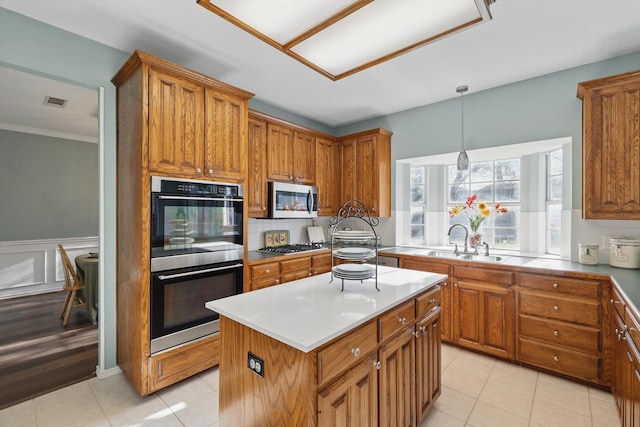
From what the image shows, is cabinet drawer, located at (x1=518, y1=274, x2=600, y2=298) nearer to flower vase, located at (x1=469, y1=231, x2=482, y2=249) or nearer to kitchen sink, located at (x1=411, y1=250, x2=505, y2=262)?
kitchen sink, located at (x1=411, y1=250, x2=505, y2=262)

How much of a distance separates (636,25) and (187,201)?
12.2 ft

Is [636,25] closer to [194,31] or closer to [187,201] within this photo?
[194,31]

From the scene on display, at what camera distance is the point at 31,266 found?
4918mm

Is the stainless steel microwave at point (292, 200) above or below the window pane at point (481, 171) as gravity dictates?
below

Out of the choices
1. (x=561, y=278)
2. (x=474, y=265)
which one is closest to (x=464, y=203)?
(x=474, y=265)

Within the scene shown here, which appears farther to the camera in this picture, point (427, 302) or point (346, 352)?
point (427, 302)

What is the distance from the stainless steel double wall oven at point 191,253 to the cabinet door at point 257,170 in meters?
0.57

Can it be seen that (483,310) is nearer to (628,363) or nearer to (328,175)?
(628,363)

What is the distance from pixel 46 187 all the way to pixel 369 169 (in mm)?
5550

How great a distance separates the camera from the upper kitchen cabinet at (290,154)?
358cm

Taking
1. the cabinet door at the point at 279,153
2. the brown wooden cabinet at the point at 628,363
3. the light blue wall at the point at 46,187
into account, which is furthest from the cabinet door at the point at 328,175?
the light blue wall at the point at 46,187

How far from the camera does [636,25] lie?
7.25ft

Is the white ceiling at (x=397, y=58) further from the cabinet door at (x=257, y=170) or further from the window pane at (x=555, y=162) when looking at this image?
the window pane at (x=555, y=162)

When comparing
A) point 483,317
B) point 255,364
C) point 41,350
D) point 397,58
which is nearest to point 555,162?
point 483,317
